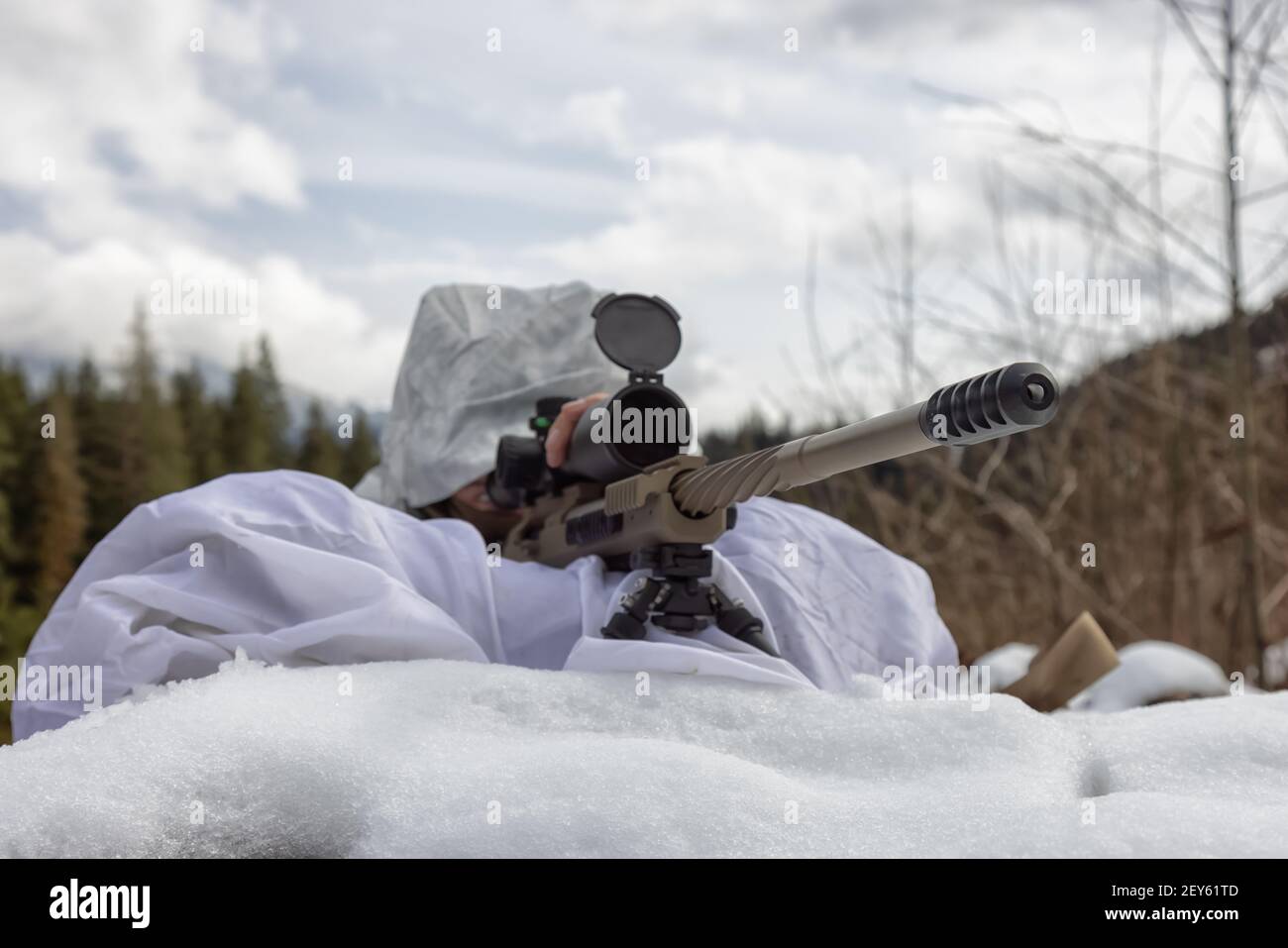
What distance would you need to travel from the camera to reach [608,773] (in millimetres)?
1234

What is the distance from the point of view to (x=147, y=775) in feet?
4.09

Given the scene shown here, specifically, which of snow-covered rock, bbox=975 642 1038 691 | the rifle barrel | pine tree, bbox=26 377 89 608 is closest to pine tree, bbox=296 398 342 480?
pine tree, bbox=26 377 89 608

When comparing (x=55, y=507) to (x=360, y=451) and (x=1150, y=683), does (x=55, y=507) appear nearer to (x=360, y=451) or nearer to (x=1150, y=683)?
(x=360, y=451)

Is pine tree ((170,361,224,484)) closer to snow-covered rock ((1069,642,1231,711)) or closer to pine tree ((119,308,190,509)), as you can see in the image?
pine tree ((119,308,190,509))

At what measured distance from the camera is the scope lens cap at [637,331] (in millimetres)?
1989

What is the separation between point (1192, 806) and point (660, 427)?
99 cm

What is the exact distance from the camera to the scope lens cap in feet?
6.53

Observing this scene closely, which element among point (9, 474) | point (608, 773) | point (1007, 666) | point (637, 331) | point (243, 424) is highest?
point (243, 424)

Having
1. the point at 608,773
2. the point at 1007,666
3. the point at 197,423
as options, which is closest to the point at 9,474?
the point at 197,423

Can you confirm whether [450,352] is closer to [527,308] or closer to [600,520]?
[527,308]

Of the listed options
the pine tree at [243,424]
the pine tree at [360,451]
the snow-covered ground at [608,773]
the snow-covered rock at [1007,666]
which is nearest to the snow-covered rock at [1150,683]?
the snow-covered rock at [1007,666]

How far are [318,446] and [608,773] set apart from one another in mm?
30598
